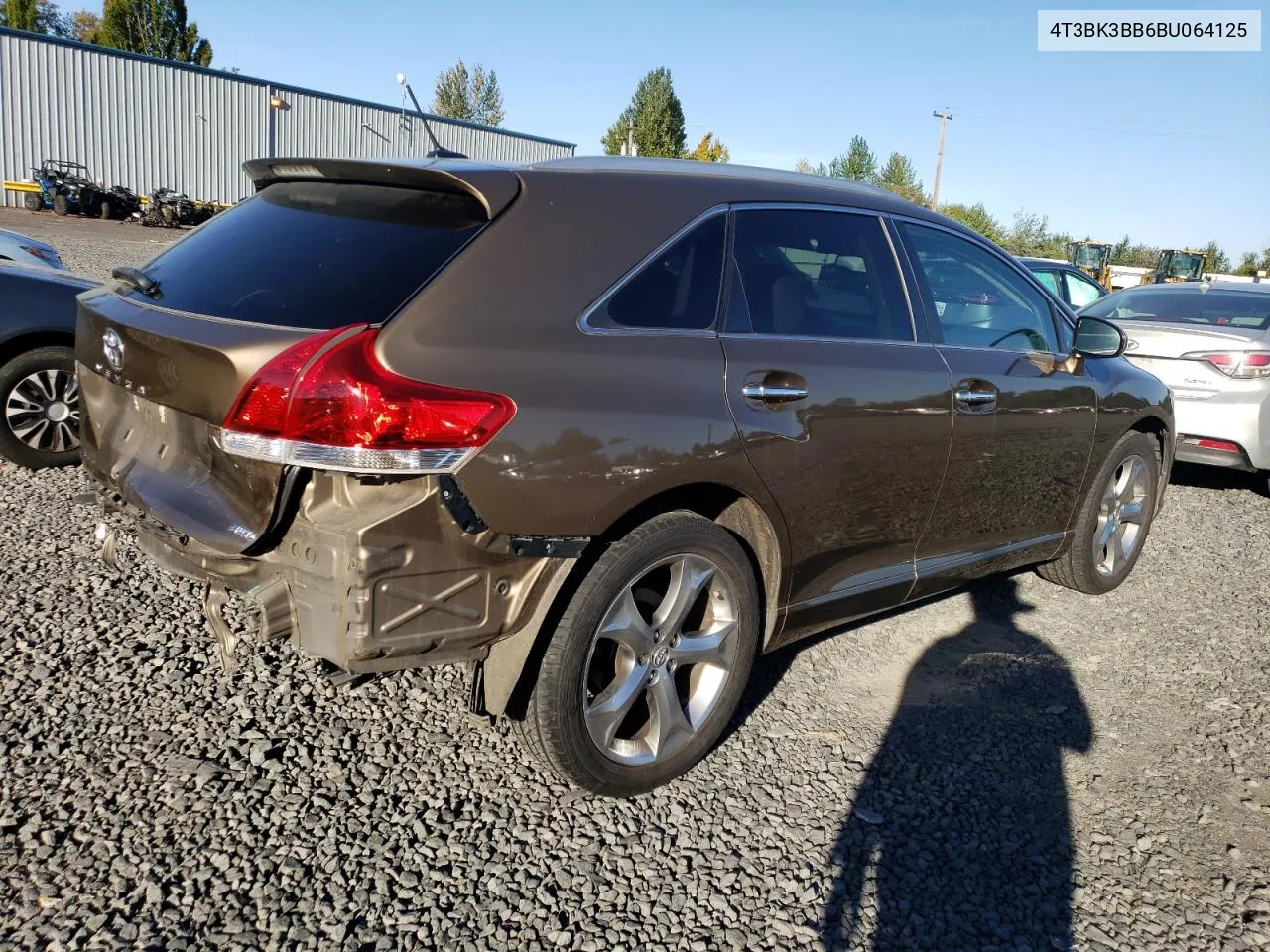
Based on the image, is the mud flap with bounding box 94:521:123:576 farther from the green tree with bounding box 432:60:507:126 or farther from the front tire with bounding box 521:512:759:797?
the green tree with bounding box 432:60:507:126

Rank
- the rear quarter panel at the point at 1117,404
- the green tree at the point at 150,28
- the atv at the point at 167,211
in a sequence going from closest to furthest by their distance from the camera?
the rear quarter panel at the point at 1117,404 < the atv at the point at 167,211 < the green tree at the point at 150,28

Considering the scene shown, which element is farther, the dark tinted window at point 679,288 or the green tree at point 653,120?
the green tree at point 653,120

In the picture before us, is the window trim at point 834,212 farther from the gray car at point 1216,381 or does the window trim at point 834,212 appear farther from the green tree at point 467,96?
the green tree at point 467,96

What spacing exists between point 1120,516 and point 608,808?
3434 mm

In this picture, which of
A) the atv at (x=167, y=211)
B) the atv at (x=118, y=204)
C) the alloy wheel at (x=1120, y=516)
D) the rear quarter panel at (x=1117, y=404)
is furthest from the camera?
the atv at (x=167, y=211)

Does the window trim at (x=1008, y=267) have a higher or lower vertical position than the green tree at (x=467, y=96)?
lower

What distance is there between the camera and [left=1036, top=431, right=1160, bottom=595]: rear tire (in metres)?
4.70

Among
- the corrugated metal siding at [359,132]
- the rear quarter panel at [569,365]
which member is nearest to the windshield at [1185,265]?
the corrugated metal siding at [359,132]

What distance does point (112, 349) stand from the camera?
2867 mm

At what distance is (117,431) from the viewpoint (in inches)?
115

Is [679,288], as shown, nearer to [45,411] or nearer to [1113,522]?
[1113,522]

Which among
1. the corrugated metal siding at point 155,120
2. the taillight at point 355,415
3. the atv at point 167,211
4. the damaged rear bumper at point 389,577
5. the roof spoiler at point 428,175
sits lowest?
the damaged rear bumper at point 389,577

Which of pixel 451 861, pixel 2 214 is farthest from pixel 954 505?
pixel 2 214

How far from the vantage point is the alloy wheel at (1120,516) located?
485 centimetres
